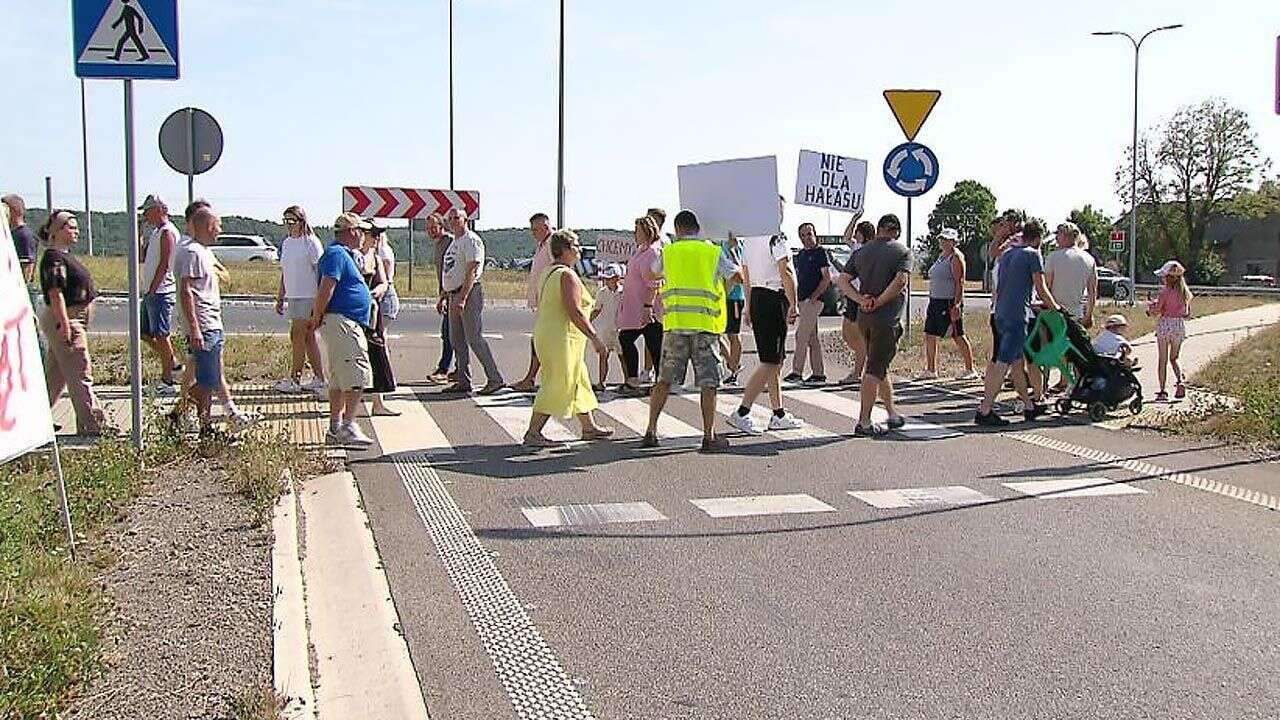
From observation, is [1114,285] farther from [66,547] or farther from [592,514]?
[66,547]

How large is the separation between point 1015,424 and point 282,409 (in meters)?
6.65

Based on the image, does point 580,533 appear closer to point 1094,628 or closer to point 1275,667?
point 1094,628

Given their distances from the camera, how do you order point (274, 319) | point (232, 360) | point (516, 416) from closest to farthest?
point (516, 416), point (232, 360), point (274, 319)

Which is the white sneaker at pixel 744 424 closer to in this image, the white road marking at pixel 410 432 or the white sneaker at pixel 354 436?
the white road marking at pixel 410 432

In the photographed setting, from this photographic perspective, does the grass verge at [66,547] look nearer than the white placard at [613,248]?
Yes

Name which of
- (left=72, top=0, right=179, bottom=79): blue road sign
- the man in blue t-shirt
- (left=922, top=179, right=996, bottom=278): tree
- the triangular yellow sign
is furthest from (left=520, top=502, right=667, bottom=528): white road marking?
(left=922, top=179, right=996, bottom=278): tree

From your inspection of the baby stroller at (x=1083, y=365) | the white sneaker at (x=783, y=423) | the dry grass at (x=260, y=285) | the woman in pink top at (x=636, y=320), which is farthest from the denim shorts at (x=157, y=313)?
the dry grass at (x=260, y=285)

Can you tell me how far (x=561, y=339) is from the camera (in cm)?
1023

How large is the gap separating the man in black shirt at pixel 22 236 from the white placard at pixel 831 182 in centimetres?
897

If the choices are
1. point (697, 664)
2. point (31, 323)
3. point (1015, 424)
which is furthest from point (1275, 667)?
point (1015, 424)

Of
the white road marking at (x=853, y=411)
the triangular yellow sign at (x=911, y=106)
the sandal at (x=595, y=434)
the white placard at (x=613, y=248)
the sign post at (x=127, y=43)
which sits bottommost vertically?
the white road marking at (x=853, y=411)

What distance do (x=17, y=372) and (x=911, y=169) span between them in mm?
12007

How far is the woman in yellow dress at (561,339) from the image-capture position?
33.3 feet

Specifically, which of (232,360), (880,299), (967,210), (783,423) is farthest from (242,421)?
(967,210)
